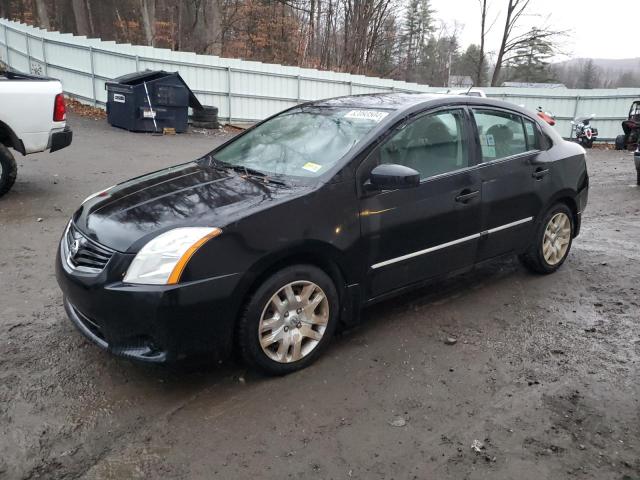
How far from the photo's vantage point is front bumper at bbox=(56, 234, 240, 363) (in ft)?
9.00

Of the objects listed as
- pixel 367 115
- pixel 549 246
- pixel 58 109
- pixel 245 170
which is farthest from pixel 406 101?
pixel 58 109

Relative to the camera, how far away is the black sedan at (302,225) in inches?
111

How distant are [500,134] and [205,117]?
1208 cm

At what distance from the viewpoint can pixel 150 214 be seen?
10.1 ft

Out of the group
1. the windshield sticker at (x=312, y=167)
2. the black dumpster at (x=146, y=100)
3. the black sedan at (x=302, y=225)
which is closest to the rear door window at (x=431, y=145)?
the black sedan at (x=302, y=225)

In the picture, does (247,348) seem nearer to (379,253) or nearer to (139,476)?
(139,476)

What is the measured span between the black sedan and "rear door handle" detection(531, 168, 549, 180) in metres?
0.01

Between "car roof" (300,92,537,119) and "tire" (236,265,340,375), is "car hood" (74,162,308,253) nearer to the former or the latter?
"tire" (236,265,340,375)

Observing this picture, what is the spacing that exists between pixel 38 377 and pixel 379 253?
2258mm

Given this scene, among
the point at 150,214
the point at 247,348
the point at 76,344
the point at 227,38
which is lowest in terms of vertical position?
the point at 76,344

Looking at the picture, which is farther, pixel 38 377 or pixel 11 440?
pixel 38 377

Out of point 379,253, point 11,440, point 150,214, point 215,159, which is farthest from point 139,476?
point 215,159

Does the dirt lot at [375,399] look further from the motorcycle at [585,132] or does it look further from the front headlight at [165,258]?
the motorcycle at [585,132]

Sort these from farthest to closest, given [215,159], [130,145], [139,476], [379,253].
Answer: [130,145]
[215,159]
[379,253]
[139,476]
